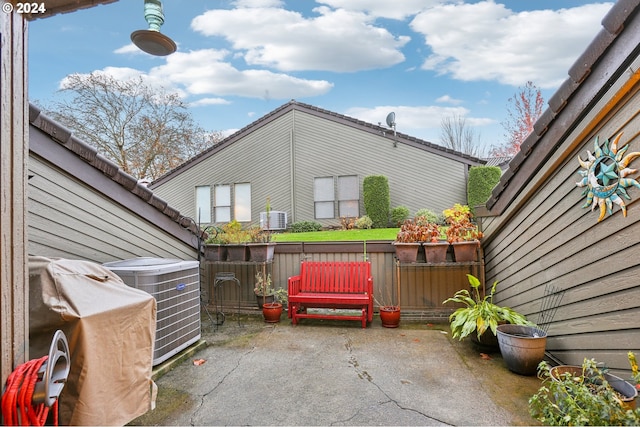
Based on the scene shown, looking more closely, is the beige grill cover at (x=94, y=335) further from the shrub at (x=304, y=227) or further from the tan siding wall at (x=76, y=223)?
the shrub at (x=304, y=227)

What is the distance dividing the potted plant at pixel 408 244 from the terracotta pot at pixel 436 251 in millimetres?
157

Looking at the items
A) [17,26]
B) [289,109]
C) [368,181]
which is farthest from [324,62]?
[17,26]

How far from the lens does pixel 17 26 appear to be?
156 cm

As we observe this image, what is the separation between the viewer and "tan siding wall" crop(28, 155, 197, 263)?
3377 millimetres

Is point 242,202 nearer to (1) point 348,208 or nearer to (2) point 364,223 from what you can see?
(1) point 348,208

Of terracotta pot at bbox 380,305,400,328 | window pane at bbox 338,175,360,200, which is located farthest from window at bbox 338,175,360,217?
terracotta pot at bbox 380,305,400,328

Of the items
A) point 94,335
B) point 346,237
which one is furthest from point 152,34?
point 346,237

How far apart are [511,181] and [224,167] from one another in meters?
11.9

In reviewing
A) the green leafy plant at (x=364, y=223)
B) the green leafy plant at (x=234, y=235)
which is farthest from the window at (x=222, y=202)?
the green leafy plant at (x=234, y=235)

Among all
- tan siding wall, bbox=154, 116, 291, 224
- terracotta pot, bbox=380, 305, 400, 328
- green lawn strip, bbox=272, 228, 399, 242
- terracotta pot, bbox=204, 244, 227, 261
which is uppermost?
tan siding wall, bbox=154, 116, 291, 224

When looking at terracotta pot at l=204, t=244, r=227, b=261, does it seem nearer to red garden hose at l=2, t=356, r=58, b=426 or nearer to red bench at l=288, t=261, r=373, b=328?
red bench at l=288, t=261, r=373, b=328

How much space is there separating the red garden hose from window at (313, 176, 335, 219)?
11.6 metres

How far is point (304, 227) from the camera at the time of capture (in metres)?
12.4

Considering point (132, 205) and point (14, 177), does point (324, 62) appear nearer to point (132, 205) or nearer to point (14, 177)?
point (132, 205)
